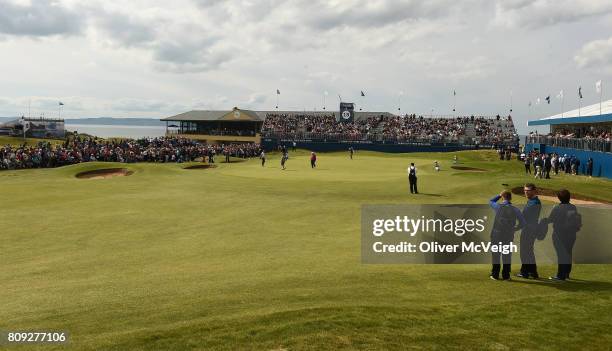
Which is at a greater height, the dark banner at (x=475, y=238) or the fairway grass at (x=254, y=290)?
the dark banner at (x=475, y=238)

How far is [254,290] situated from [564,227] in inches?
281

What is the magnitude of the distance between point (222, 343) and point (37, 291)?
6097 mm

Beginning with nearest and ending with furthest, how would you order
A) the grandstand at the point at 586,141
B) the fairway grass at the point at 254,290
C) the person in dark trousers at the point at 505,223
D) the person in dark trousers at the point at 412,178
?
the fairway grass at the point at 254,290 → the person in dark trousers at the point at 505,223 → the person in dark trousers at the point at 412,178 → the grandstand at the point at 586,141

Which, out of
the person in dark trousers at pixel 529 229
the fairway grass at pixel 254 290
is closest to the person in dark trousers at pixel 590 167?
the fairway grass at pixel 254 290

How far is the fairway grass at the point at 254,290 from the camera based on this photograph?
7.72 meters

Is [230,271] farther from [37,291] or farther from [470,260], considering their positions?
[470,260]

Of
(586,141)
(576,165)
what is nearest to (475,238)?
(576,165)

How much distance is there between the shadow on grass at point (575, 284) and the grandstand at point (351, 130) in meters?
66.1

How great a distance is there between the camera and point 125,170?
129ft

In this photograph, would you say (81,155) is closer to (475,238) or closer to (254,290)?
(254,290)

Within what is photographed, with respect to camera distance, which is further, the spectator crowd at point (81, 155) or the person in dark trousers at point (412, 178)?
the spectator crowd at point (81, 155)

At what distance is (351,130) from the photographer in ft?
300

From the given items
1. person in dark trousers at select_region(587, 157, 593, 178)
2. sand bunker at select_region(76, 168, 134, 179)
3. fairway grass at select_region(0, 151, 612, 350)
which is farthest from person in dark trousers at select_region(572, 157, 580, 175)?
sand bunker at select_region(76, 168, 134, 179)

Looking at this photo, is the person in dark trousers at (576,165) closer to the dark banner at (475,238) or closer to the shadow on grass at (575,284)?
the dark banner at (475,238)
